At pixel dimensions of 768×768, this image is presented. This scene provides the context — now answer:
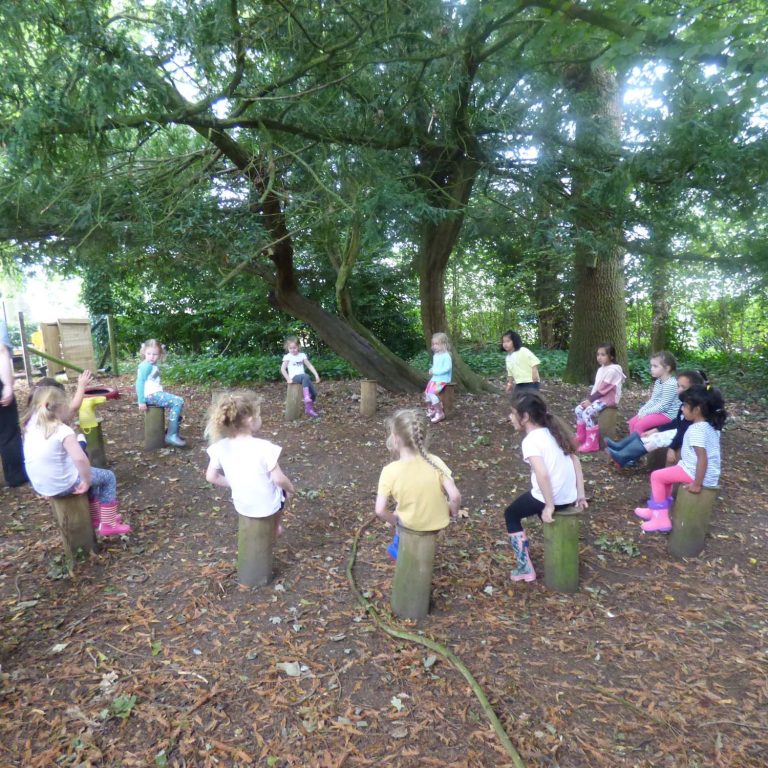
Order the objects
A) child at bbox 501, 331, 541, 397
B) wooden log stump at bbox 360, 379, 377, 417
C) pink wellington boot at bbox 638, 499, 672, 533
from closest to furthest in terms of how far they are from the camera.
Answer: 1. pink wellington boot at bbox 638, 499, 672, 533
2. child at bbox 501, 331, 541, 397
3. wooden log stump at bbox 360, 379, 377, 417

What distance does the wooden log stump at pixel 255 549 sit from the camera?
344 centimetres

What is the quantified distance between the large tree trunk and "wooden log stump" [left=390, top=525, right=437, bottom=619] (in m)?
3.73

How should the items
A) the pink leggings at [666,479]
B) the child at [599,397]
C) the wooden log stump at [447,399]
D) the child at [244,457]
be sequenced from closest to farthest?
1. the child at [244,457]
2. the pink leggings at [666,479]
3. the child at [599,397]
4. the wooden log stump at [447,399]

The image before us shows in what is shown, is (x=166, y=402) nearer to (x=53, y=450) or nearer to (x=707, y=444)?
(x=53, y=450)

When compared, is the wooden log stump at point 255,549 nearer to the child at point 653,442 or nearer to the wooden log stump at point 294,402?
the child at point 653,442

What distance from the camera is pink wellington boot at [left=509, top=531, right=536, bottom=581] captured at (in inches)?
138

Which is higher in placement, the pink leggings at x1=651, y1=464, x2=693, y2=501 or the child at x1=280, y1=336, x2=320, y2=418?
the child at x1=280, y1=336, x2=320, y2=418

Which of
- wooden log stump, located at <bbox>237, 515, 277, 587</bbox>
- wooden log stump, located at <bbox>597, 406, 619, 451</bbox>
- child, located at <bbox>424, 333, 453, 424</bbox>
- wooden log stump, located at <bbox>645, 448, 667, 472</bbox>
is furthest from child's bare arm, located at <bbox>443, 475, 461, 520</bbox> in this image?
child, located at <bbox>424, 333, 453, 424</bbox>

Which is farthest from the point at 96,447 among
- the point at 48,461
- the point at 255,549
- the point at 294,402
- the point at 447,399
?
the point at 447,399

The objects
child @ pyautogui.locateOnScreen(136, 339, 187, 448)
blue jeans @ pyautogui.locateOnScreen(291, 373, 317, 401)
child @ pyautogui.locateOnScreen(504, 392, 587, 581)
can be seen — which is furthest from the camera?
blue jeans @ pyautogui.locateOnScreen(291, 373, 317, 401)

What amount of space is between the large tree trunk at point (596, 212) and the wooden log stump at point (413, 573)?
373 centimetres

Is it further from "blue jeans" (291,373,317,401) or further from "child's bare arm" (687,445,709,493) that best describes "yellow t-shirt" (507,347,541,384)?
"blue jeans" (291,373,317,401)

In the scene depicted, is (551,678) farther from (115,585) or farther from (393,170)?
(393,170)

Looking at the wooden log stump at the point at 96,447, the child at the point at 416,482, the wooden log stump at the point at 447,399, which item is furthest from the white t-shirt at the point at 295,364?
the child at the point at 416,482
